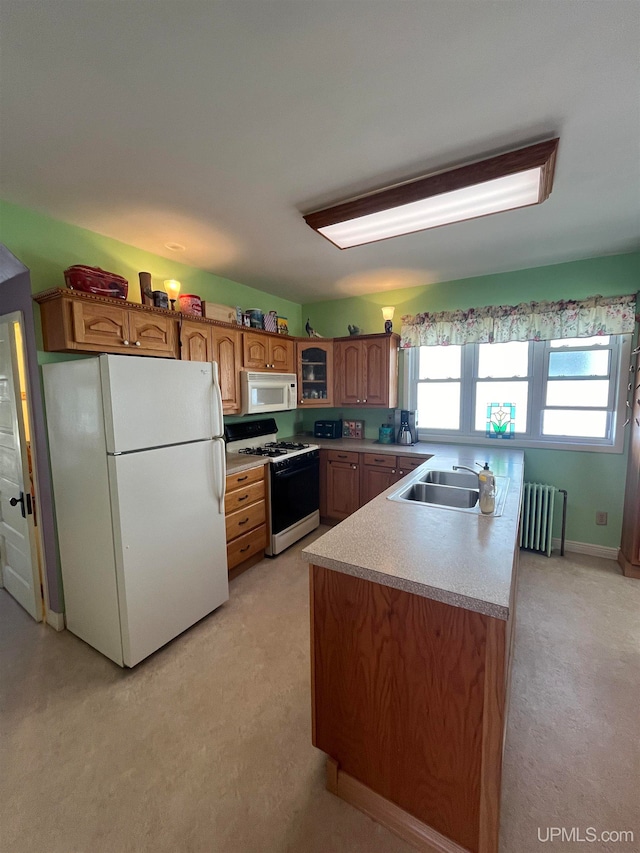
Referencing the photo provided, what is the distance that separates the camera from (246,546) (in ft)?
9.31

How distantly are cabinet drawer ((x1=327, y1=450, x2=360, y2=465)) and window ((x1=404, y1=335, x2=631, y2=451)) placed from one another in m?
0.87

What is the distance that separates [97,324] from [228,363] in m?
1.07

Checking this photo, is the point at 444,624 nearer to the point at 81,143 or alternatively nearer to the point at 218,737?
the point at 218,737

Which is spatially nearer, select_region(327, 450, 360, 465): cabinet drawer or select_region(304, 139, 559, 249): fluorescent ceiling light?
select_region(304, 139, 559, 249): fluorescent ceiling light

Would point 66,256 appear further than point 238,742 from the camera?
Yes

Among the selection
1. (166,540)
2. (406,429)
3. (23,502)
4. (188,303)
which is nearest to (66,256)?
(188,303)

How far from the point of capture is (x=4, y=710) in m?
1.66

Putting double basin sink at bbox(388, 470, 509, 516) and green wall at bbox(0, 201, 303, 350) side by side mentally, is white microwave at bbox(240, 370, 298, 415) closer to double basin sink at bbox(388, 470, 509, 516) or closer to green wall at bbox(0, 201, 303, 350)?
green wall at bbox(0, 201, 303, 350)

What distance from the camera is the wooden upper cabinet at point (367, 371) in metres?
3.58

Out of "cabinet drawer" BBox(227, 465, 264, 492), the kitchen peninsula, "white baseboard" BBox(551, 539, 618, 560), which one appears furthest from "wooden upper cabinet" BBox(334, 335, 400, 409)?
the kitchen peninsula

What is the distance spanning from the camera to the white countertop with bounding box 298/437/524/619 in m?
1.02

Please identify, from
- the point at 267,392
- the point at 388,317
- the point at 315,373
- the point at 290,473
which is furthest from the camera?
the point at 315,373
